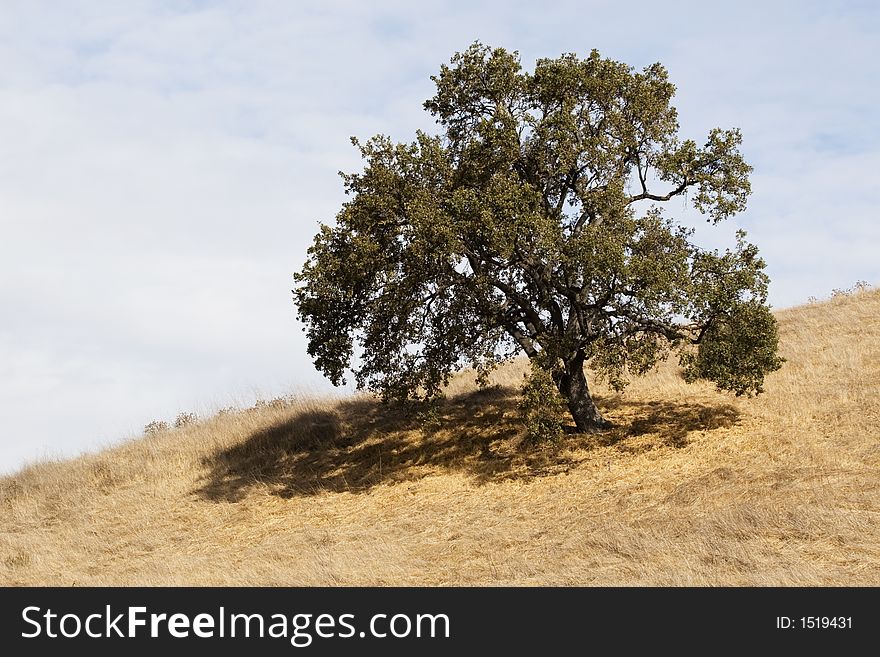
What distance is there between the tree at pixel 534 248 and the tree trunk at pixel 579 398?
10 centimetres

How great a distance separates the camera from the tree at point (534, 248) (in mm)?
24516

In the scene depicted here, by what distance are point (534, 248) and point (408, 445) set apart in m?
10.3

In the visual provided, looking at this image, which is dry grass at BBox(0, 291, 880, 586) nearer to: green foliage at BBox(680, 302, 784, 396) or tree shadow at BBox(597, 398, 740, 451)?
tree shadow at BBox(597, 398, 740, 451)

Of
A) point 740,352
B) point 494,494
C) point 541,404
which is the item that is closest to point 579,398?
point 541,404

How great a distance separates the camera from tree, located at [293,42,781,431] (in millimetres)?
24516

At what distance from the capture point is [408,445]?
102ft

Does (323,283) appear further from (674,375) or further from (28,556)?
(674,375)

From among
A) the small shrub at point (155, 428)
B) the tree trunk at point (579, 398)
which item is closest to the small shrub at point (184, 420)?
the small shrub at point (155, 428)

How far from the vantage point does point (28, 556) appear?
26703 millimetres

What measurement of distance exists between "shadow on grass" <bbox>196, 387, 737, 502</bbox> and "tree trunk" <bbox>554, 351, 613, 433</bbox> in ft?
1.39

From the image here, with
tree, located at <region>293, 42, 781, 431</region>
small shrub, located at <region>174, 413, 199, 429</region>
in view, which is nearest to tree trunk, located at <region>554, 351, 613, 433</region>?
tree, located at <region>293, 42, 781, 431</region>

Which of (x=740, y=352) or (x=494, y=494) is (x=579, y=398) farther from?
(x=740, y=352)
